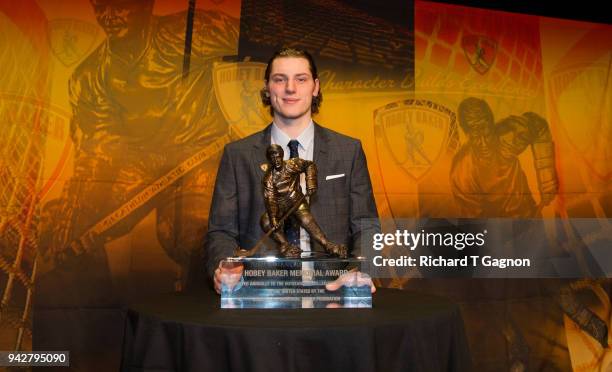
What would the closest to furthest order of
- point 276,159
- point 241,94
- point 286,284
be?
1. point 286,284
2. point 276,159
3. point 241,94

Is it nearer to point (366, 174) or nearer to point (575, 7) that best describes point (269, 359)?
point (366, 174)

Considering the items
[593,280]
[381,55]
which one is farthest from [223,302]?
[593,280]

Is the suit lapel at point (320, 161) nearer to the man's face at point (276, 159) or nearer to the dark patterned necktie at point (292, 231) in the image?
the dark patterned necktie at point (292, 231)

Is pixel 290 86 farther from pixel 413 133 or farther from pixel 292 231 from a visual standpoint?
pixel 413 133

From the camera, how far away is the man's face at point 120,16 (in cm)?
316

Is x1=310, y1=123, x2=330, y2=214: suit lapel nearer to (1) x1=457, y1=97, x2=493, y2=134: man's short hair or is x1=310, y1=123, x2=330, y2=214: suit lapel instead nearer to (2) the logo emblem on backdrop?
(2) the logo emblem on backdrop

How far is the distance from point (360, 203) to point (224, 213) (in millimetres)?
528

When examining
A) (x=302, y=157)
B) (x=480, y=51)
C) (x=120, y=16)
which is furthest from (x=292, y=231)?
(x=480, y=51)

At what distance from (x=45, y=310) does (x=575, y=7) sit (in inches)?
143

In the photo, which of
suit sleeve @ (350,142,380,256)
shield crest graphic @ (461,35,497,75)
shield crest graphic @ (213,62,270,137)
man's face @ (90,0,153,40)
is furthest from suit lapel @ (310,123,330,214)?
shield crest graphic @ (461,35,497,75)

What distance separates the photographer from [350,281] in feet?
5.62

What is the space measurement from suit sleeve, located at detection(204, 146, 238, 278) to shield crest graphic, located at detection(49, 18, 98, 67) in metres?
1.34

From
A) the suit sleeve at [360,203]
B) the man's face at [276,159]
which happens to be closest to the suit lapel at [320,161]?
the suit sleeve at [360,203]

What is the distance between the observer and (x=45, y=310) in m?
2.97
